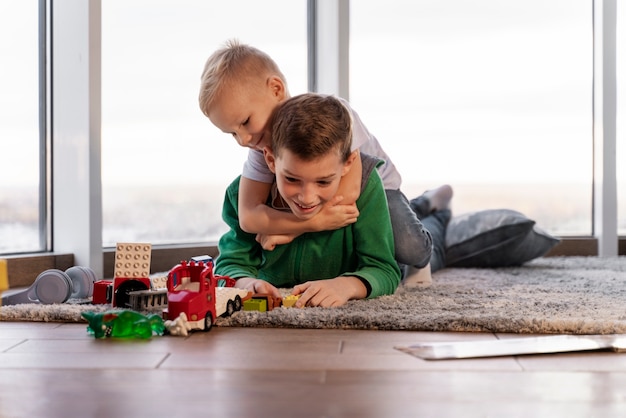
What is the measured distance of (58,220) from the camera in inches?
86.8

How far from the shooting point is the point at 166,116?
8.26 ft

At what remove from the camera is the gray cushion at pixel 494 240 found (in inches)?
95.8

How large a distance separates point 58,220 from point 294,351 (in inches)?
51.6

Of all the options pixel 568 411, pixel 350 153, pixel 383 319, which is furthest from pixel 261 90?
pixel 568 411

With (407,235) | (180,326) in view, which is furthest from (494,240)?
(180,326)

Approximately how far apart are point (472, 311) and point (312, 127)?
48 cm

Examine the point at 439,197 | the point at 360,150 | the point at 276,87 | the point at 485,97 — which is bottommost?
the point at 439,197

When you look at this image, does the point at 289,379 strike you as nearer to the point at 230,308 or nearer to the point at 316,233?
the point at 230,308

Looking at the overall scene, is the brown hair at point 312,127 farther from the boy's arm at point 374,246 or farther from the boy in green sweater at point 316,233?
the boy's arm at point 374,246

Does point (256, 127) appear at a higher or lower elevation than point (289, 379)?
higher

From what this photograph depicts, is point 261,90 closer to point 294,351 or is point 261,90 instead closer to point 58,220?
point 294,351

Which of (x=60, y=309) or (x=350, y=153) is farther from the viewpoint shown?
(x=350, y=153)

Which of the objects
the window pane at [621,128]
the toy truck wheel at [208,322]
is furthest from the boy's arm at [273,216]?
the window pane at [621,128]

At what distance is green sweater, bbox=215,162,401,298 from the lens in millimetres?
1699
